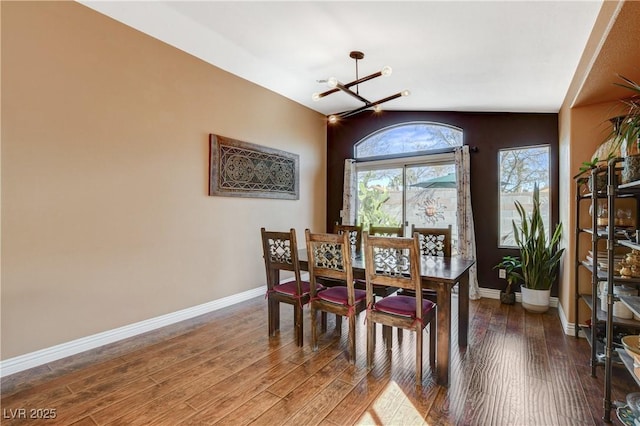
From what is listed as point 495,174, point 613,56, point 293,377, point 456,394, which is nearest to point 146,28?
point 293,377

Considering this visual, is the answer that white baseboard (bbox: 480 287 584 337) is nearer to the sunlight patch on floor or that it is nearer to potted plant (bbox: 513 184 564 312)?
potted plant (bbox: 513 184 564 312)

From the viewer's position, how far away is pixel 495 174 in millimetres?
4484

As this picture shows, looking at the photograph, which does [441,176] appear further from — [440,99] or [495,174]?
[440,99]

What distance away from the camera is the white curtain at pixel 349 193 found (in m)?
5.59

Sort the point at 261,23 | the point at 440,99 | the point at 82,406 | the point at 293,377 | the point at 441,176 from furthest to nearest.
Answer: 1. the point at 441,176
2. the point at 440,99
3. the point at 261,23
4. the point at 293,377
5. the point at 82,406

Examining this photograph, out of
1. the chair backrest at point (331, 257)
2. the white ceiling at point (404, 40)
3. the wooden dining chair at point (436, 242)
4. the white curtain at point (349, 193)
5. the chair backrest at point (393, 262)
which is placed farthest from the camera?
the white curtain at point (349, 193)

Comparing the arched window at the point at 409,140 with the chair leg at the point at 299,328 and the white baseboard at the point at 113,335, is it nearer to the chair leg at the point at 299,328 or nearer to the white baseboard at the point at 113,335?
the white baseboard at the point at 113,335

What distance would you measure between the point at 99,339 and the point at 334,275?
2.28 metres

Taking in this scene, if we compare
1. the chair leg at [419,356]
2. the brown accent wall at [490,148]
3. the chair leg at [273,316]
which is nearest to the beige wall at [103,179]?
the chair leg at [273,316]

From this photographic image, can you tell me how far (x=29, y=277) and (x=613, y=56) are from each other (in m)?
4.64

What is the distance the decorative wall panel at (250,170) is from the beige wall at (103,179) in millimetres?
135

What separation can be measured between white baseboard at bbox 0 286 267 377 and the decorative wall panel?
1.43 metres

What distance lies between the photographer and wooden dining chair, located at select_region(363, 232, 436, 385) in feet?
7.26

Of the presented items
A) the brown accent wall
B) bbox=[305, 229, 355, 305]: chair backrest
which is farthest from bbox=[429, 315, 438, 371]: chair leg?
the brown accent wall
